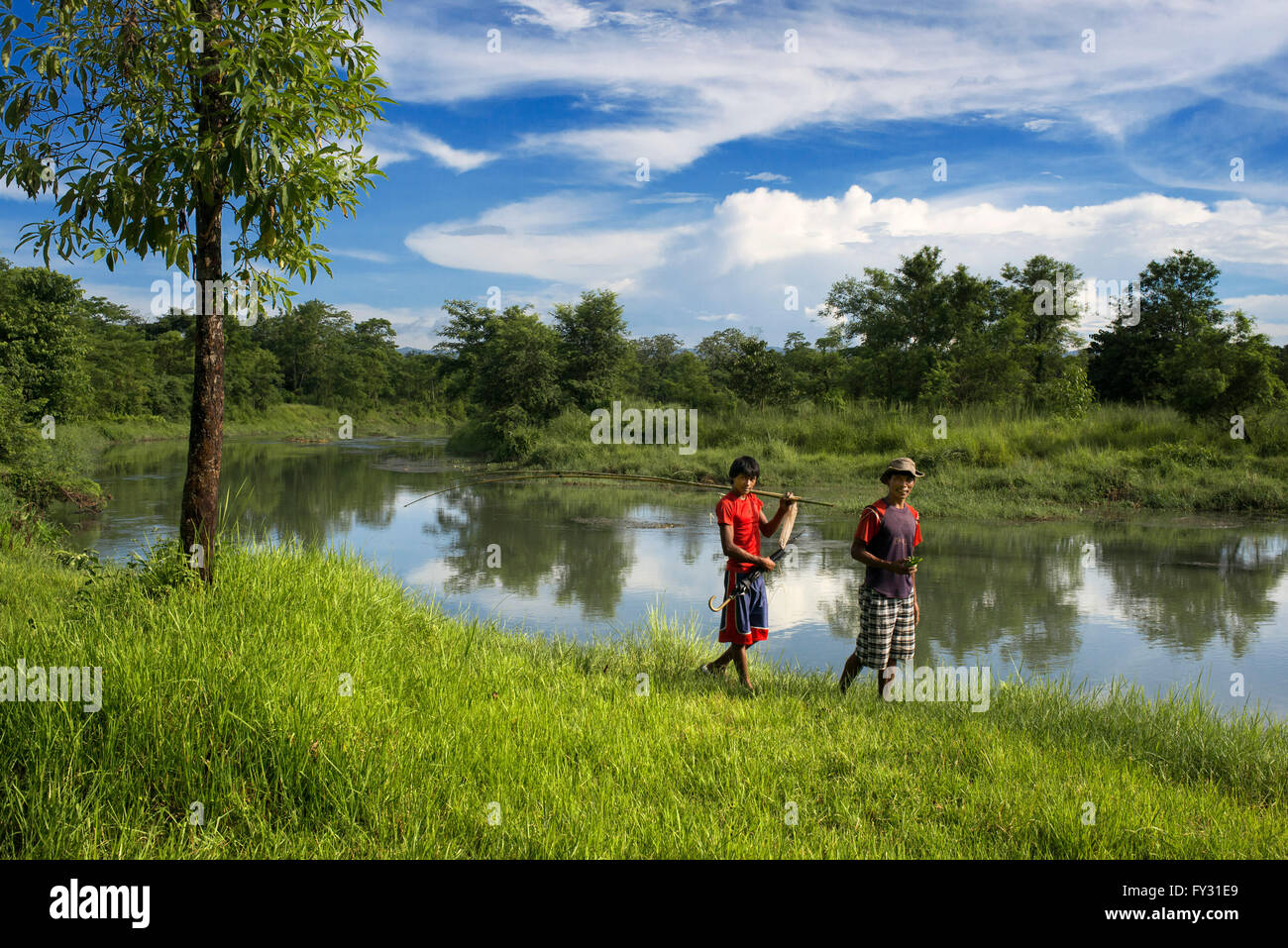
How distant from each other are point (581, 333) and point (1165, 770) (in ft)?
97.8

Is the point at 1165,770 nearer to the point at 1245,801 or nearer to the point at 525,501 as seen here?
the point at 1245,801

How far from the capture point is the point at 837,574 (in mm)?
12328

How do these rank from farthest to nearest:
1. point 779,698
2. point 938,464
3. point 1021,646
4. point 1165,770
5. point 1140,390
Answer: point 1140,390 < point 938,464 < point 1021,646 < point 779,698 < point 1165,770

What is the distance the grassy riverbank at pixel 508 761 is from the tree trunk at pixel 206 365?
0.27 meters

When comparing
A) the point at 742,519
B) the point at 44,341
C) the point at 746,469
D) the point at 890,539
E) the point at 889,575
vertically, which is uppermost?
the point at 44,341

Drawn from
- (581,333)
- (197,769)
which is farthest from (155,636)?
(581,333)

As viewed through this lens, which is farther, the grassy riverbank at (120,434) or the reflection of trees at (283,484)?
the reflection of trees at (283,484)

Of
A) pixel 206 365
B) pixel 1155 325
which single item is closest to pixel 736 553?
pixel 206 365

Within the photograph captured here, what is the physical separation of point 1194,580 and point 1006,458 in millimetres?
8956

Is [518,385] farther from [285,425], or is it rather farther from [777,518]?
[285,425]

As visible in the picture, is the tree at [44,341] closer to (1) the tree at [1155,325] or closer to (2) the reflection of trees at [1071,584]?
(2) the reflection of trees at [1071,584]

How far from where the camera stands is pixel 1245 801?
4066 millimetres

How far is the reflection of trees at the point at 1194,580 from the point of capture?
9195mm

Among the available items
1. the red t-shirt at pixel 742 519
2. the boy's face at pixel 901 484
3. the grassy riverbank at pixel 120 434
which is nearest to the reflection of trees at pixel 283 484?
the grassy riverbank at pixel 120 434
